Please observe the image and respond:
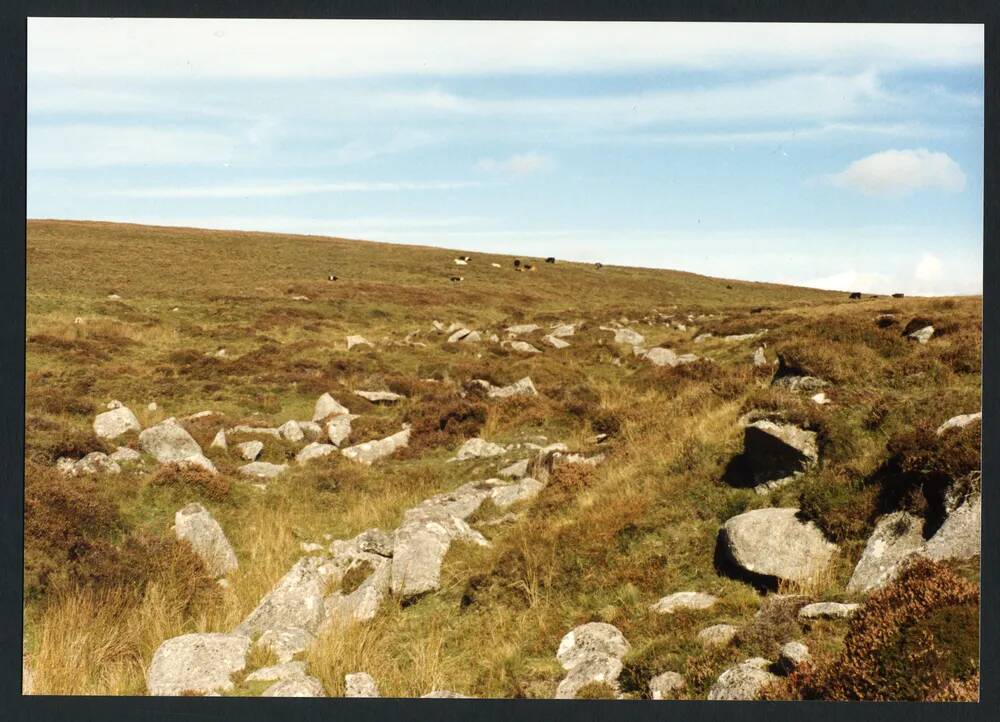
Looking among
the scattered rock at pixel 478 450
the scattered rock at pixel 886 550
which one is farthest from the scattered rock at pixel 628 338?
the scattered rock at pixel 886 550

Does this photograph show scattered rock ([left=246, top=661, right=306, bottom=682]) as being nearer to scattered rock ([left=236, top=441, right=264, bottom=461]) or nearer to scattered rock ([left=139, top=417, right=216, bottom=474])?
scattered rock ([left=139, top=417, right=216, bottom=474])

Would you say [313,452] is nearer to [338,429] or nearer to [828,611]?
[338,429]

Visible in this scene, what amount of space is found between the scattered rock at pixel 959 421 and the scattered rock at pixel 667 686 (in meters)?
4.70

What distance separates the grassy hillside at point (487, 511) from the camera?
8438 mm

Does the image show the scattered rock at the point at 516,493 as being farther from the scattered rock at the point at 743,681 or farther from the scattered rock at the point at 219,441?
the scattered rock at the point at 219,441

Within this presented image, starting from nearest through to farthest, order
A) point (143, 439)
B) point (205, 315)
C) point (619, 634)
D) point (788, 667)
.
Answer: point (788, 667), point (619, 634), point (143, 439), point (205, 315)

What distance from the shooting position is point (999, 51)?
29.0 ft

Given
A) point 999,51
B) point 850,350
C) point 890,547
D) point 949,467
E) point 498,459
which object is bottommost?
point 498,459

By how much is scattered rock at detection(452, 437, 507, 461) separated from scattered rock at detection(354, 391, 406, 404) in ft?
22.9

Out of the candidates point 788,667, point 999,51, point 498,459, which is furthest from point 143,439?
point 999,51

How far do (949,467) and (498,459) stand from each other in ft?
33.3

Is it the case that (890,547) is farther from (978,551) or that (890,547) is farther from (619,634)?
(619,634)

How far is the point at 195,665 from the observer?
7875mm

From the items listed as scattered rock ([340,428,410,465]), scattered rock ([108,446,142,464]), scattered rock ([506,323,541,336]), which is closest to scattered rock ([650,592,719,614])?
scattered rock ([340,428,410,465])
